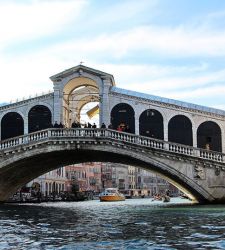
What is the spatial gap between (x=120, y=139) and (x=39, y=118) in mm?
6535

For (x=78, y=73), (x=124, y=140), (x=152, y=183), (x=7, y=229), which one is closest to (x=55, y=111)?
(x=78, y=73)

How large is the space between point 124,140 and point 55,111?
19.2 ft

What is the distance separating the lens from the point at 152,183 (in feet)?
368

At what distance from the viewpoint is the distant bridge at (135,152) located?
25672 millimetres

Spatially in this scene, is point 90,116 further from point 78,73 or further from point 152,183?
point 152,183

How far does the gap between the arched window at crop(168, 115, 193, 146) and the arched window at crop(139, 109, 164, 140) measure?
547 millimetres

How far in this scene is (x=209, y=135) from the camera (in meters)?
29.5

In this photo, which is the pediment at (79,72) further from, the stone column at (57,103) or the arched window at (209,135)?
the arched window at (209,135)

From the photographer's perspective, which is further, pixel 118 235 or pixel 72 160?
pixel 72 160

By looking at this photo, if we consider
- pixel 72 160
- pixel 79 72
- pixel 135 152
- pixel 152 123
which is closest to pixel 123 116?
pixel 152 123

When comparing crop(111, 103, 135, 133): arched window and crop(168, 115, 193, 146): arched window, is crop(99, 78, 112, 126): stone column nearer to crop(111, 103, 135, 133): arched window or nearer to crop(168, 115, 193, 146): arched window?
crop(111, 103, 135, 133): arched window

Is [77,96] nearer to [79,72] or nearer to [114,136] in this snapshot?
[79,72]

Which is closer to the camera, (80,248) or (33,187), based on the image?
(80,248)

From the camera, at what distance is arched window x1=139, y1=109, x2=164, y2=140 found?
96.9ft
